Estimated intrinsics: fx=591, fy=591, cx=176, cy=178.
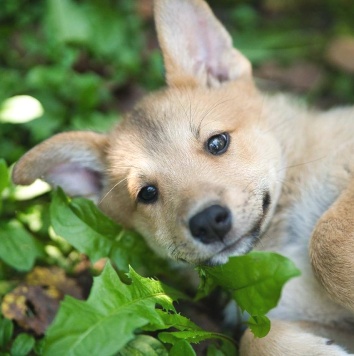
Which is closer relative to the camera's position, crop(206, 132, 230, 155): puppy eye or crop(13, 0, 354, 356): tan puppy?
crop(13, 0, 354, 356): tan puppy

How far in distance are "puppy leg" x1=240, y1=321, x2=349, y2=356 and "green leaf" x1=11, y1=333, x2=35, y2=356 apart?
1.28 meters

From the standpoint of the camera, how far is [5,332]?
12.0ft

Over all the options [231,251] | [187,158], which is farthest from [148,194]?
[231,251]

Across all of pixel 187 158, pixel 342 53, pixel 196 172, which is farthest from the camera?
pixel 342 53

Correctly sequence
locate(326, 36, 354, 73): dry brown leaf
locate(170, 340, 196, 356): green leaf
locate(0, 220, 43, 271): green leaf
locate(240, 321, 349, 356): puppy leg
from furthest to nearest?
locate(326, 36, 354, 73): dry brown leaf, locate(0, 220, 43, 271): green leaf, locate(240, 321, 349, 356): puppy leg, locate(170, 340, 196, 356): green leaf

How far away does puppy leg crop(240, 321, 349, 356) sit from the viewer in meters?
3.20

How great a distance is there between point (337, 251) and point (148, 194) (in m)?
1.18

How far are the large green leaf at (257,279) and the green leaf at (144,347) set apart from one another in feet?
1.63

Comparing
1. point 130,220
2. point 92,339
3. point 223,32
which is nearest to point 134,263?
point 130,220

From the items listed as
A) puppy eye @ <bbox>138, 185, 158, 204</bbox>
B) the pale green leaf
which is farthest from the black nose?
the pale green leaf

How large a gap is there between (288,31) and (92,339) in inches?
159

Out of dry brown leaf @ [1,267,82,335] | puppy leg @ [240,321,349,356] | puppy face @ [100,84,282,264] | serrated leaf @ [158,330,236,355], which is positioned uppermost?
puppy face @ [100,84,282,264]

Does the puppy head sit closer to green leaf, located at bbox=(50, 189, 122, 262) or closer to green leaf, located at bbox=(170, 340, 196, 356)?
green leaf, located at bbox=(50, 189, 122, 262)

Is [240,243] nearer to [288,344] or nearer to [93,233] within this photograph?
[288,344]
